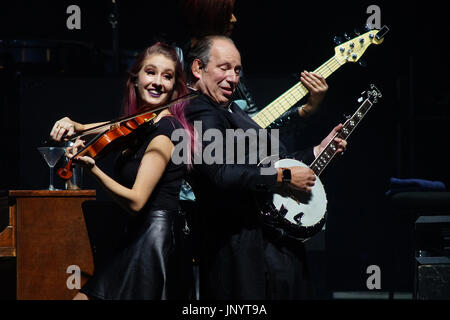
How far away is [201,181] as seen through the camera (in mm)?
2467

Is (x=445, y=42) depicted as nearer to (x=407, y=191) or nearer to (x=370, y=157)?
(x=370, y=157)

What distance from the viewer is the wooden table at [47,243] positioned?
10.7 ft

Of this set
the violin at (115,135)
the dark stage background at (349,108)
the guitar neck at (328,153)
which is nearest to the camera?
the violin at (115,135)

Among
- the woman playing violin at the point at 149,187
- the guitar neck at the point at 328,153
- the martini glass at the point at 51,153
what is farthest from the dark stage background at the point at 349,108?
the woman playing violin at the point at 149,187

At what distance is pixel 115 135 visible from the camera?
2285mm

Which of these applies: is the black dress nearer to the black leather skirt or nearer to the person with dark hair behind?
the black leather skirt

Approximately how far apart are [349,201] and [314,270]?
3.09ft

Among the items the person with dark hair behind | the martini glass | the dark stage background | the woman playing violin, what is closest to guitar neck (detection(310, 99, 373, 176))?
the person with dark hair behind

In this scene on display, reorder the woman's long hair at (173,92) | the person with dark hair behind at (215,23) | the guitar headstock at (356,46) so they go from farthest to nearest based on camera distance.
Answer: the guitar headstock at (356,46) < the person with dark hair behind at (215,23) < the woman's long hair at (173,92)

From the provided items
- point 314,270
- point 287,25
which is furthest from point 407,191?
point 287,25

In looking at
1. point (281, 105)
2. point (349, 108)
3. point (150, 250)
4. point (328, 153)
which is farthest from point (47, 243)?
point (349, 108)

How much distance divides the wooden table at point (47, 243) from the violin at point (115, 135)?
3.42 feet

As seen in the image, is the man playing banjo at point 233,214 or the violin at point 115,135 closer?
the violin at point 115,135

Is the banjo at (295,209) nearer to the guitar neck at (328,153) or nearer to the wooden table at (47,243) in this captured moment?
the guitar neck at (328,153)
